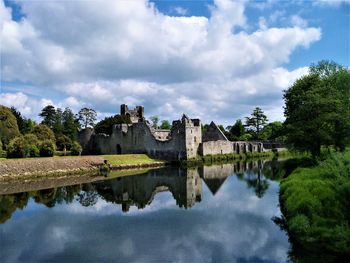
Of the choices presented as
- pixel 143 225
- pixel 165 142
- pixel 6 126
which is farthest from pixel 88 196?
pixel 6 126

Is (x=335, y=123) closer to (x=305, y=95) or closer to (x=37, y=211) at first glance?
(x=305, y=95)

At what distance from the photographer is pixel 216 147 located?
195ft

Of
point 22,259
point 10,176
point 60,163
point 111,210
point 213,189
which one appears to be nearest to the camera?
point 22,259

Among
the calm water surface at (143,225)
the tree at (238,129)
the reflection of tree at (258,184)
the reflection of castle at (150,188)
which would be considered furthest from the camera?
the tree at (238,129)

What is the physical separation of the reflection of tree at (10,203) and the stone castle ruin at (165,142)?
29.0 meters

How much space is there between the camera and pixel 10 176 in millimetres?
32875

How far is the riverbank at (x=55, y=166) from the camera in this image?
3362cm

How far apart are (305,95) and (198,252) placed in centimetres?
2156

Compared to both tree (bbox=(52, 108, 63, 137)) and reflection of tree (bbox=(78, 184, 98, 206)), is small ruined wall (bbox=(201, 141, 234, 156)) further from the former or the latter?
tree (bbox=(52, 108, 63, 137))

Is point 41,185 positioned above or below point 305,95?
below

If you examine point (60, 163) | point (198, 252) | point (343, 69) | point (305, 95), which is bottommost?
point (198, 252)

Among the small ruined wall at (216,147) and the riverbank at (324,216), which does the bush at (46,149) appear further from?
the riverbank at (324,216)

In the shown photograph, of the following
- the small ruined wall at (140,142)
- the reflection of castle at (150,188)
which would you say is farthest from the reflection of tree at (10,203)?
the small ruined wall at (140,142)

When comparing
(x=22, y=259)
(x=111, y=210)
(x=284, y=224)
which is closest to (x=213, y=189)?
(x=111, y=210)
